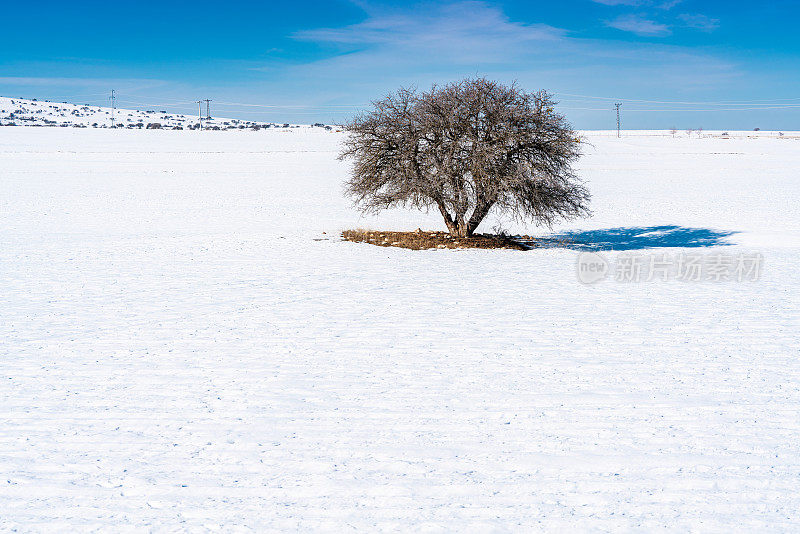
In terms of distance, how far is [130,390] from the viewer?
7.15 metres

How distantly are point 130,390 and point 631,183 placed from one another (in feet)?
136

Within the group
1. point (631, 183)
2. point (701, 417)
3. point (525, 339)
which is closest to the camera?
point (701, 417)

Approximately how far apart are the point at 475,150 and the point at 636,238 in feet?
26.9

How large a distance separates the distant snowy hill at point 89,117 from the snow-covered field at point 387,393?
11506 centimetres

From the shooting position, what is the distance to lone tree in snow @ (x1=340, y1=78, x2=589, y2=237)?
1761 centimetres

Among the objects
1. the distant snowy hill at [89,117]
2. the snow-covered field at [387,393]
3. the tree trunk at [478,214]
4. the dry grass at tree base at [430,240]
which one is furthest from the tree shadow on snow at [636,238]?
the distant snowy hill at [89,117]


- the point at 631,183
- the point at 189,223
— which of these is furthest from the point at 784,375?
the point at 631,183

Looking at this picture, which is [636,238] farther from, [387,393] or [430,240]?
[387,393]

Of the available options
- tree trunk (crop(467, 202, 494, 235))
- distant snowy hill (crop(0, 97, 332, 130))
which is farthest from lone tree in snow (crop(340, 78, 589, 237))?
distant snowy hill (crop(0, 97, 332, 130))

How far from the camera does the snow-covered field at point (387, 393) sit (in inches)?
191

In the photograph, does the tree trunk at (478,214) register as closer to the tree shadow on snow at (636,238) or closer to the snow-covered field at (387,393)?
the snow-covered field at (387,393)

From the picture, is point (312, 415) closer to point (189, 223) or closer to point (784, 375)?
point (784, 375)

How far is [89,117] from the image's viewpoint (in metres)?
138

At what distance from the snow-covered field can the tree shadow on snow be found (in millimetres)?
3140
